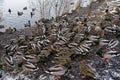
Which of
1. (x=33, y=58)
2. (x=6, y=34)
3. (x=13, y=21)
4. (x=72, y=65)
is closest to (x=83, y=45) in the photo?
(x=72, y=65)

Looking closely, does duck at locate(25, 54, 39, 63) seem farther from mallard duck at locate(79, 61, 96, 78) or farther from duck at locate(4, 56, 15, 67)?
mallard duck at locate(79, 61, 96, 78)

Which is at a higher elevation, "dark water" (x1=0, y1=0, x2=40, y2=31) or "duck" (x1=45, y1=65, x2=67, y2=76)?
"dark water" (x1=0, y1=0, x2=40, y2=31)

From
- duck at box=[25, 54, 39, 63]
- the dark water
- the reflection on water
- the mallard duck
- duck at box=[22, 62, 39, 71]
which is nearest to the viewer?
the mallard duck

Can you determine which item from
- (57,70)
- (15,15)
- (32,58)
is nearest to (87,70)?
(57,70)

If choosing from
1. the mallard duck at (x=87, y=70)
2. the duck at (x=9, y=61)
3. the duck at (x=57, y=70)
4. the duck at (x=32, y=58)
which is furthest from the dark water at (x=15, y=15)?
the mallard duck at (x=87, y=70)

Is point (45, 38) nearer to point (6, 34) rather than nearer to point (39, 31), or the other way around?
point (39, 31)

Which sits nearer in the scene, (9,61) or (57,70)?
(57,70)

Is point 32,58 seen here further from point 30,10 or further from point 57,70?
point 30,10

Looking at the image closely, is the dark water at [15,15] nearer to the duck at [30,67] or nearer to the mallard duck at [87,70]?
the duck at [30,67]

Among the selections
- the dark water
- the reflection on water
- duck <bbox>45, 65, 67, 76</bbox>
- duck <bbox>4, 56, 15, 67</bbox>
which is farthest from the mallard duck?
the dark water

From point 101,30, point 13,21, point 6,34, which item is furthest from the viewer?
point 13,21

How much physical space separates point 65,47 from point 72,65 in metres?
0.58

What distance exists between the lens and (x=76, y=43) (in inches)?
234

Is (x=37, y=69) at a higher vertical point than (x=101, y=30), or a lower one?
lower
